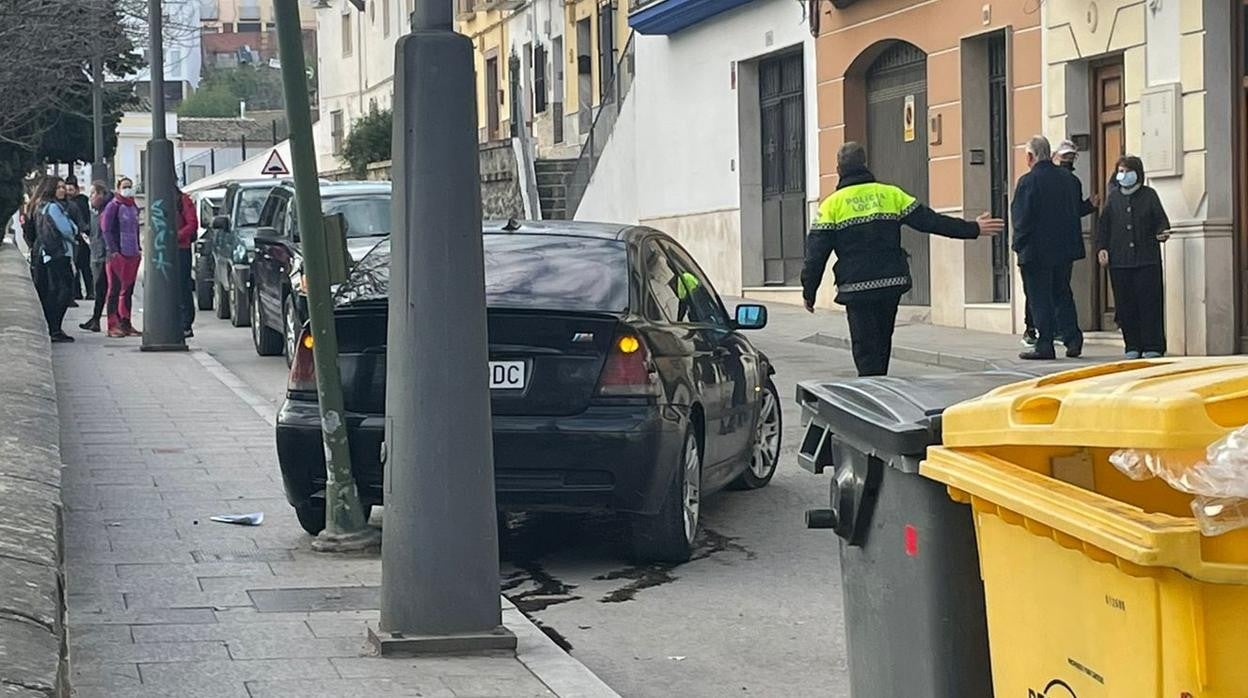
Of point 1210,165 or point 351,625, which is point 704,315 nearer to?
point 351,625

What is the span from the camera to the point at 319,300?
8.21 metres

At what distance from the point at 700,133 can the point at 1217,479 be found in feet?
91.8

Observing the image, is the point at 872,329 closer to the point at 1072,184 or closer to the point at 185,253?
the point at 1072,184

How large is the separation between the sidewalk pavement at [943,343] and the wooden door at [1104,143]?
0.30 metres

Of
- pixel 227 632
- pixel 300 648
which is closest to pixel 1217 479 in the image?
pixel 300 648

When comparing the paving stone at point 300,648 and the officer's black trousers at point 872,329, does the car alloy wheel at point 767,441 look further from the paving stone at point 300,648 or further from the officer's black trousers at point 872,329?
the paving stone at point 300,648

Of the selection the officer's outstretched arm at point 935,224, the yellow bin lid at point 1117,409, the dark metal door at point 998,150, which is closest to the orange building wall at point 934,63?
the dark metal door at point 998,150

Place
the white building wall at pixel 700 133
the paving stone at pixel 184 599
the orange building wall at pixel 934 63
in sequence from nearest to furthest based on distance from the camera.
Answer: the paving stone at pixel 184 599 < the orange building wall at pixel 934 63 < the white building wall at pixel 700 133

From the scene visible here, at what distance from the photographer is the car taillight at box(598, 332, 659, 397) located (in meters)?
8.34

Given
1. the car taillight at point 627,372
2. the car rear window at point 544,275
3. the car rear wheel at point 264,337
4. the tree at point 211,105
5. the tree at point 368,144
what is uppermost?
the tree at point 211,105

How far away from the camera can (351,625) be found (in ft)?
23.0

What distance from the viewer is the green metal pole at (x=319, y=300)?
822 cm

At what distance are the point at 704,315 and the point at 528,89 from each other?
33422mm

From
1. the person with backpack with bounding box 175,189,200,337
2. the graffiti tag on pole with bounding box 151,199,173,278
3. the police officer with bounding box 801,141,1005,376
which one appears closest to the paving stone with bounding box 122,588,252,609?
the police officer with bounding box 801,141,1005,376
